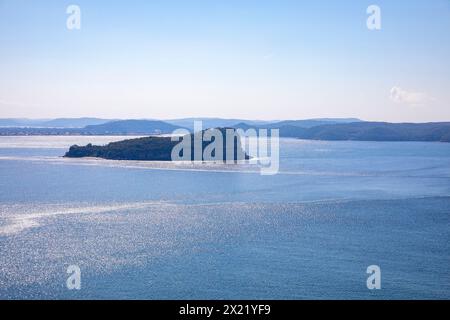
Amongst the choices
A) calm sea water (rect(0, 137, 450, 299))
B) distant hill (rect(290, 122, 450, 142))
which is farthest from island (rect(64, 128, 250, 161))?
distant hill (rect(290, 122, 450, 142))

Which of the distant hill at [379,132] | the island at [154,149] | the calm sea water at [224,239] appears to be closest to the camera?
the calm sea water at [224,239]

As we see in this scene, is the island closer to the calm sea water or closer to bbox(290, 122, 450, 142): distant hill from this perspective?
the calm sea water

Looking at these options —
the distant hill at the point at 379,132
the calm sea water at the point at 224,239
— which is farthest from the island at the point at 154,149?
the distant hill at the point at 379,132

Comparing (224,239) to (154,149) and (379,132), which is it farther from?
(379,132)

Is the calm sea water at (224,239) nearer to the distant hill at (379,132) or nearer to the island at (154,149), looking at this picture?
the island at (154,149)

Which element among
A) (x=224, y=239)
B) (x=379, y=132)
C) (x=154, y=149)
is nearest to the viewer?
(x=224, y=239)

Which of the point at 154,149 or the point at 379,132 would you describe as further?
the point at 379,132

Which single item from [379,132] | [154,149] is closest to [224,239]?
[154,149]
